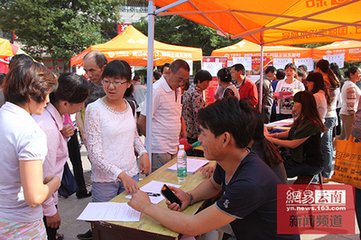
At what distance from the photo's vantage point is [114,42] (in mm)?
7324

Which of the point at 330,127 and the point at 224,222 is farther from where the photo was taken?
the point at 330,127

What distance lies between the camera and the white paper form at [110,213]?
5.09 feet

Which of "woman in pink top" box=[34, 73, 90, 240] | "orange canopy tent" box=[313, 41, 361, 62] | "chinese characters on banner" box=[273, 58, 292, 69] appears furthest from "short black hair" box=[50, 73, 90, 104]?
"orange canopy tent" box=[313, 41, 361, 62]

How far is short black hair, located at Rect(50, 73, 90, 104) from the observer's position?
5.87 feet

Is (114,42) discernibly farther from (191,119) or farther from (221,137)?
(221,137)

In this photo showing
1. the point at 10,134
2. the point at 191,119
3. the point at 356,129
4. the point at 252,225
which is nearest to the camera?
the point at 10,134

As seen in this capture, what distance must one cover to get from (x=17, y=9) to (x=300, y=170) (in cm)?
1617

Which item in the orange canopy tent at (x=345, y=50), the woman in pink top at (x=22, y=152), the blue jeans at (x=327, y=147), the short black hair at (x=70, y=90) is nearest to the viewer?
the woman in pink top at (x=22, y=152)

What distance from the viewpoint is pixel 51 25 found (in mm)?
15617

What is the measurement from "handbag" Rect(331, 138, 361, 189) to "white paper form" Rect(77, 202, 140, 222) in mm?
1708

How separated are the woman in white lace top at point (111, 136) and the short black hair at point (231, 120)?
68 cm

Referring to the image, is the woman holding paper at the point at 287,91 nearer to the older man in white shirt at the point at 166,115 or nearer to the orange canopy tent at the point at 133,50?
the orange canopy tent at the point at 133,50

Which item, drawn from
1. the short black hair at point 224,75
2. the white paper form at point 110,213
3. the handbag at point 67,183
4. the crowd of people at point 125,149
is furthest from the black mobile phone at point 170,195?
the short black hair at point 224,75

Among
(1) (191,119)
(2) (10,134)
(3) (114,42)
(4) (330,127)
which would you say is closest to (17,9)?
(3) (114,42)
